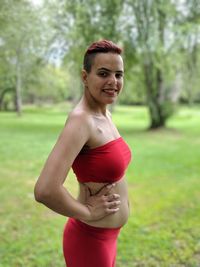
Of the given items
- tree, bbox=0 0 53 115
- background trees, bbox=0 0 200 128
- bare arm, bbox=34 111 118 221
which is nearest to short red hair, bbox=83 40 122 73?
bare arm, bbox=34 111 118 221

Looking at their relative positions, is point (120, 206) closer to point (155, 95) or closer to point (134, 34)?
point (134, 34)

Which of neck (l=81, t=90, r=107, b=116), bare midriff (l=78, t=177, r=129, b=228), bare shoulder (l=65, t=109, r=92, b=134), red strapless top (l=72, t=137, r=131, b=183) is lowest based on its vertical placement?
bare midriff (l=78, t=177, r=129, b=228)

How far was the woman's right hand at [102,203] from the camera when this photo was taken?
1.41m

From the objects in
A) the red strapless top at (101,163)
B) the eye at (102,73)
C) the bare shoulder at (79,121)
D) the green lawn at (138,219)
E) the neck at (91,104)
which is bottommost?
the green lawn at (138,219)

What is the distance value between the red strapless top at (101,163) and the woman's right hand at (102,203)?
0.19 ft

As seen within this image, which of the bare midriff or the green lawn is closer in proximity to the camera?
the bare midriff

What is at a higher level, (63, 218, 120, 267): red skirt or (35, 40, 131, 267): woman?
(35, 40, 131, 267): woman

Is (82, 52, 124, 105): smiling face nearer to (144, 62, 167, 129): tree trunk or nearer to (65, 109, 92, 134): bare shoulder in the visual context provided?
(65, 109, 92, 134): bare shoulder

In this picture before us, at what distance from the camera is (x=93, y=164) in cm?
136

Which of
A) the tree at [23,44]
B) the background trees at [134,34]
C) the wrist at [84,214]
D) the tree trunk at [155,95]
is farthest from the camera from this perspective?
the tree trunk at [155,95]

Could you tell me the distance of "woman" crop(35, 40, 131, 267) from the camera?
4.17 ft

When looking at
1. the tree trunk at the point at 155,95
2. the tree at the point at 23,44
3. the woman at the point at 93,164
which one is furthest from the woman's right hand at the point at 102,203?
the tree trunk at the point at 155,95

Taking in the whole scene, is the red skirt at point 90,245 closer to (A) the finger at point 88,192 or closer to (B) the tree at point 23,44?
(A) the finger at point 88,192

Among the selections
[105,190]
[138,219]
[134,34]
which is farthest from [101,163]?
[134,34]
